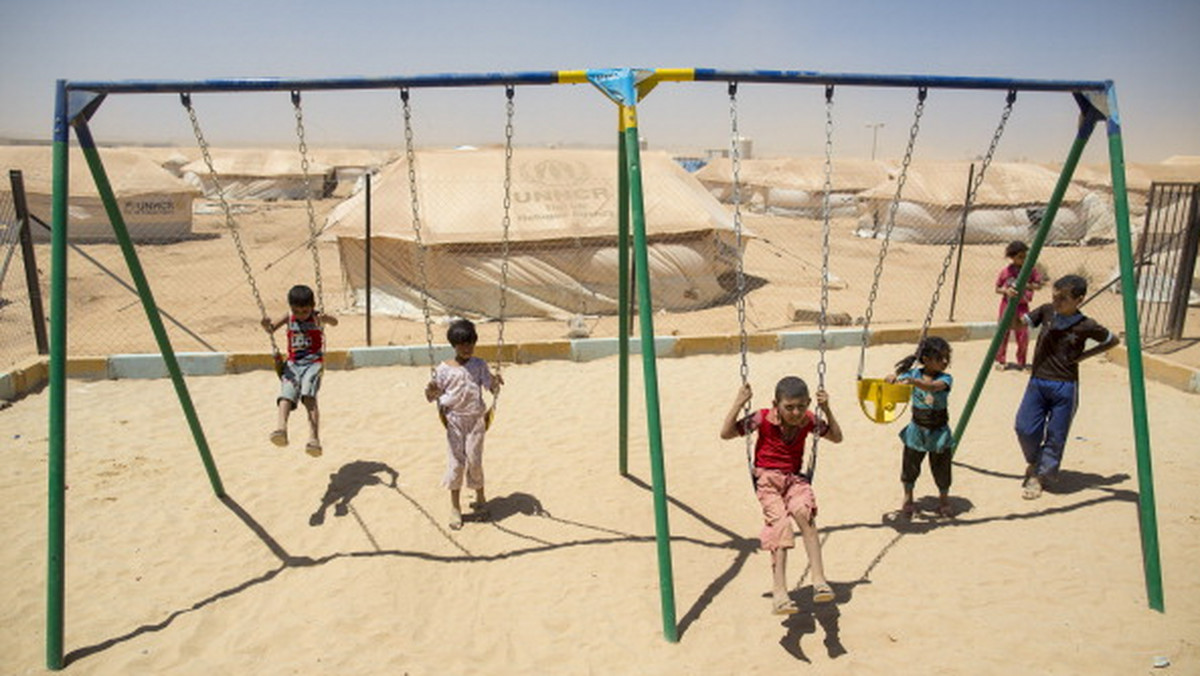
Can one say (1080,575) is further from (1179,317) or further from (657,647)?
(1179,317)

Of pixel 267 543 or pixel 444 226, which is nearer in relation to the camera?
pixel 267 543

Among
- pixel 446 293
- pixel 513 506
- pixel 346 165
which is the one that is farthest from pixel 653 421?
pixel 346 165

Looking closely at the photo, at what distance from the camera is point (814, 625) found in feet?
12.0

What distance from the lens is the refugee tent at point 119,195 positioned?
1777cm

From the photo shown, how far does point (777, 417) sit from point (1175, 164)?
44.1 metres

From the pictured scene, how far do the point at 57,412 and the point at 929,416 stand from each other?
14.9ft

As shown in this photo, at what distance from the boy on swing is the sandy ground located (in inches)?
19.1

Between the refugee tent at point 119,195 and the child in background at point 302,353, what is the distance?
642 inches

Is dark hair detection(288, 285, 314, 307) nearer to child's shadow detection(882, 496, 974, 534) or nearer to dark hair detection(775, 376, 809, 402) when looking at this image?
dark hair detection(775, 376, 809, 402)

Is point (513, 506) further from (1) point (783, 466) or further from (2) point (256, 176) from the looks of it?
(2) point (256, 176)

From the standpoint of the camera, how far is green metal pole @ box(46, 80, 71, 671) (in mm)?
3391

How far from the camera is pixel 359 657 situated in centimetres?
346

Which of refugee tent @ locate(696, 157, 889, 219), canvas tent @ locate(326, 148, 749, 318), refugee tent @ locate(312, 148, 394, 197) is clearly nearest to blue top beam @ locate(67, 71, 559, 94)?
canvas tent @ locate(326, 148, 749, 318)

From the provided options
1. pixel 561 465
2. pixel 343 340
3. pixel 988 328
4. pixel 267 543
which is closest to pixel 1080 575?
pixel 561 465
